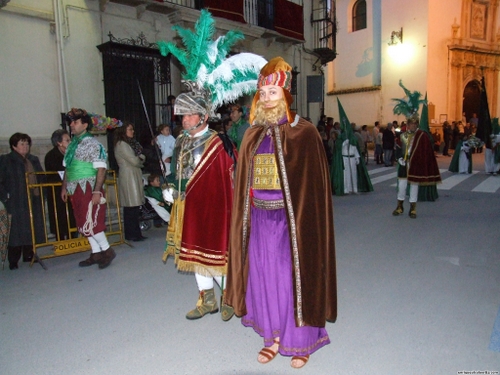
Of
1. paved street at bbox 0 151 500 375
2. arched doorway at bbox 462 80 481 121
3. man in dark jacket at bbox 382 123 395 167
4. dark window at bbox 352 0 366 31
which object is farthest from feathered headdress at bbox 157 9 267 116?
arched doorway at bbox 462 80 481 121

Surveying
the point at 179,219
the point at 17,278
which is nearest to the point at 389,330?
the point at 179,219

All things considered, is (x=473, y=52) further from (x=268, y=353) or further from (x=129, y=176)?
(x=268, y=353)

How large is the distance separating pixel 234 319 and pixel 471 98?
28312 millimetres

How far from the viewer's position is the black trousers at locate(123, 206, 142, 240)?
271 inches

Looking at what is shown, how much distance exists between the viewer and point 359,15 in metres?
27.9

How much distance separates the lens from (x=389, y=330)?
12.1 ft

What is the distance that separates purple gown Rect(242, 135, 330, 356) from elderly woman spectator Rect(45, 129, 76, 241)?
4156mm

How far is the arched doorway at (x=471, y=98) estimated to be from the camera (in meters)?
26.8

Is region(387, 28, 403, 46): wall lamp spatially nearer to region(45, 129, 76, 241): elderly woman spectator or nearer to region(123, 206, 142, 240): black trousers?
region(123, 206, 142, 240): black trousers

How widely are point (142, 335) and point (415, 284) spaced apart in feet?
9.85

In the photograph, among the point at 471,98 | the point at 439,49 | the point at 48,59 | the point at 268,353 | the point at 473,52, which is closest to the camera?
the point at 268,353

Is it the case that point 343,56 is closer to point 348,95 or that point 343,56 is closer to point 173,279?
point 348,95

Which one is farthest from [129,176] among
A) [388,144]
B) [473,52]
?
[473,52]

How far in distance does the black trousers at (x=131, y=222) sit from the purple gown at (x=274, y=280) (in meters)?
4.11
